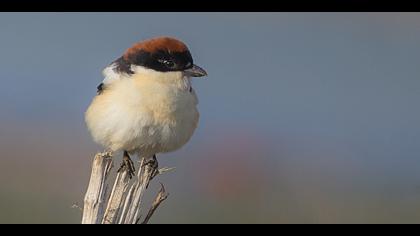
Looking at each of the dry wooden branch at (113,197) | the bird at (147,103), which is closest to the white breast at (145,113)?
the bird at (147,103)

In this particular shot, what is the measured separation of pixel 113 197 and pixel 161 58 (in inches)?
32.7

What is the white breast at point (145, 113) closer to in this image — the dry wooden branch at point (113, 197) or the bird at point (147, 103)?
the bird at point (147, 103)

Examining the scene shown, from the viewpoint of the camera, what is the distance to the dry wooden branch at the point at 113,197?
8.08 ft

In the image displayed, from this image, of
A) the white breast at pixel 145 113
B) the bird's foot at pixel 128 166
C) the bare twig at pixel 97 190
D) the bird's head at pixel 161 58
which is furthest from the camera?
the bird's head at pixel 161 58

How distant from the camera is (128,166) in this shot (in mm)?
3023

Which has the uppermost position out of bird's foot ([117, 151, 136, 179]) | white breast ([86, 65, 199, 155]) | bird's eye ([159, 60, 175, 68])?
bird's eye ([159, 60, 175, 68])

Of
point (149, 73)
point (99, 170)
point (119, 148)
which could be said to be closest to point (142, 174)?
point (99, 170)

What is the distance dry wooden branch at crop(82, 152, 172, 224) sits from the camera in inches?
97.0

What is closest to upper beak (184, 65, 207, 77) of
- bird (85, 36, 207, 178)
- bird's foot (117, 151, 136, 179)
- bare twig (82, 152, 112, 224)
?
bird (85, 36, 207, 178)

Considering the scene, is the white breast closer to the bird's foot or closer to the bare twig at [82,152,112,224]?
the bird's foot

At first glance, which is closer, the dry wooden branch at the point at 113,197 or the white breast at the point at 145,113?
the dry wooden branch at the point at 113,197

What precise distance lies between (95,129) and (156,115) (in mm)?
315

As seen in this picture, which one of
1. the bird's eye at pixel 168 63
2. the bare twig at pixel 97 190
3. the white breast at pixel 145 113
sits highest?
the bird's eye at pixel 168 63
